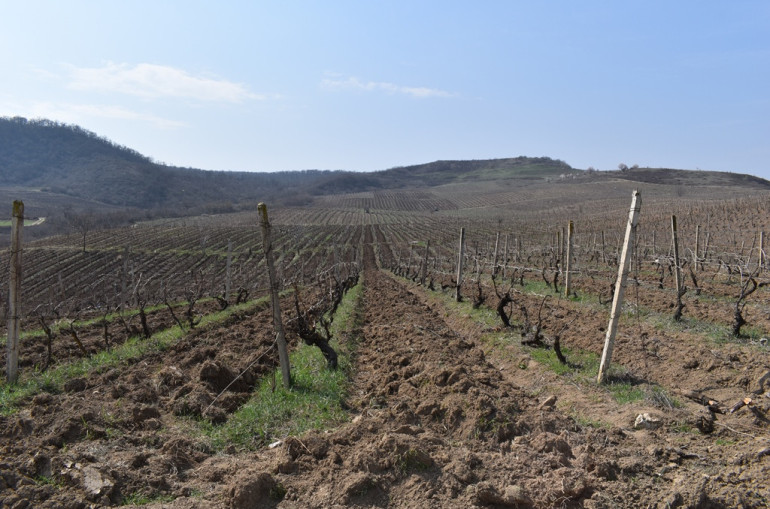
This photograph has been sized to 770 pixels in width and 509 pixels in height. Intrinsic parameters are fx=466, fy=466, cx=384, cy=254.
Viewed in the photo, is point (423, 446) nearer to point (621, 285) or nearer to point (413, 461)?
point (413, 461)

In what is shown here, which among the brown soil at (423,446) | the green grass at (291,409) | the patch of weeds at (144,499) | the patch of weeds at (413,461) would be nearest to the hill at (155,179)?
the green grass at (291,409)

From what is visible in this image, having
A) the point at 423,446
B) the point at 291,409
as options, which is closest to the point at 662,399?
the point at 423,446

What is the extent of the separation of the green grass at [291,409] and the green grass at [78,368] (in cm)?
262

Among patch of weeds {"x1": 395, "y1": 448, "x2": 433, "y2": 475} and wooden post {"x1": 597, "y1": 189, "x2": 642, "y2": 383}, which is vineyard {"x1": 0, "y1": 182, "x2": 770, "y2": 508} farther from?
wooden post {"x1": 597, "y1": 189, "x2": 642, "y2": 383}

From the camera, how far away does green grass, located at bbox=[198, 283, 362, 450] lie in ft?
15.6

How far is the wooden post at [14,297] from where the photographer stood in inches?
257

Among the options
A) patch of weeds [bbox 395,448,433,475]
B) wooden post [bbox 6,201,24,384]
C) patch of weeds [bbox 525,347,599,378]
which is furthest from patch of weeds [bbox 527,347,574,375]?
wooden post [bbox 6,201,24,384]

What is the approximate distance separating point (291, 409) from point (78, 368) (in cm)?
415

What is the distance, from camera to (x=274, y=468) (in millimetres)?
3873

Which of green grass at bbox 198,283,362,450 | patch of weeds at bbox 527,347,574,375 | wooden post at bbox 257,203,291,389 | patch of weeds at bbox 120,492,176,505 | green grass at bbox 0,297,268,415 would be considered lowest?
green grass at bbox 0,297,268,415

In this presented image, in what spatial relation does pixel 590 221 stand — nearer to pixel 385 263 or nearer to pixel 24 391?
pixel 385 263

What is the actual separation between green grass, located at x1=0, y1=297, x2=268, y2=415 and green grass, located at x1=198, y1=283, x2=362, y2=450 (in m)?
2.62

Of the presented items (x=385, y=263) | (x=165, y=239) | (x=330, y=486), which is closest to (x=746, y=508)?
(x=330, y=486)

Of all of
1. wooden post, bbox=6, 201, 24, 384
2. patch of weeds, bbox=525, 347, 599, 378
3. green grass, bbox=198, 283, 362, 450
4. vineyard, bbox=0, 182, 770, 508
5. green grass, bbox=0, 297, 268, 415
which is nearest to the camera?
vineyard, bbox=0, 182, 770, 508
